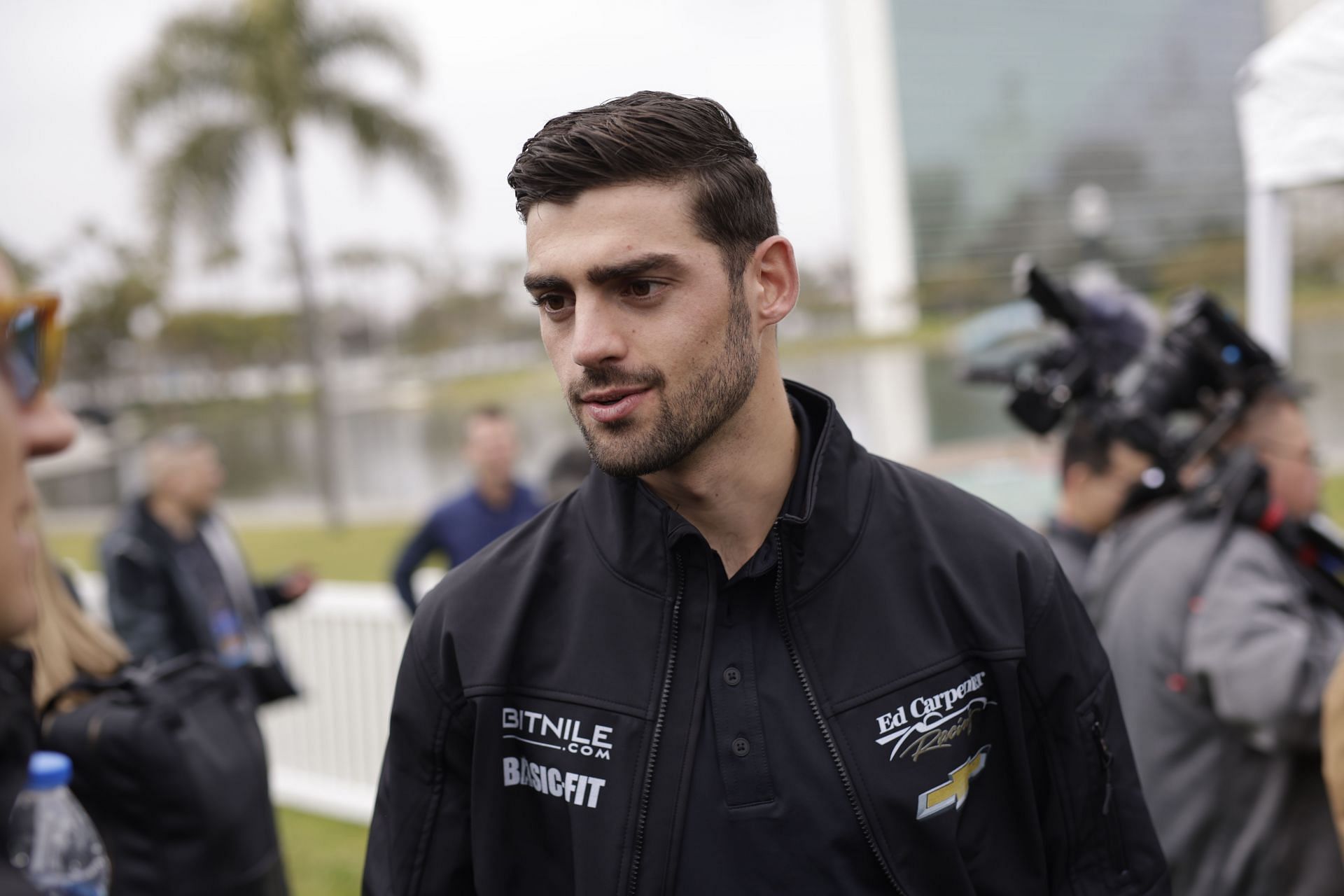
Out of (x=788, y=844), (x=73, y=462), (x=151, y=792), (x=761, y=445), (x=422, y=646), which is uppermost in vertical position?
(x=761, y=445)

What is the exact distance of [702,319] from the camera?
1470 mm

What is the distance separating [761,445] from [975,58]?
4258 cm

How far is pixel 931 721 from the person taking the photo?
4.83 ft

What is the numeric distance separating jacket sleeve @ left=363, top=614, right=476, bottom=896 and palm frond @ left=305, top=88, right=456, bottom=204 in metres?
13.8

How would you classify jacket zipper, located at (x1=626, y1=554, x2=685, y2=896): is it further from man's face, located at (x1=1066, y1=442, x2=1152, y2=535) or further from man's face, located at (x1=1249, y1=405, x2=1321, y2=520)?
man's face, located at (x1=1066, y1=442, x2=1152, y2=535)

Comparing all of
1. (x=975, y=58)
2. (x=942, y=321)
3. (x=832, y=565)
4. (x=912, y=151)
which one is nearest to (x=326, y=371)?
(x=832, y=565)

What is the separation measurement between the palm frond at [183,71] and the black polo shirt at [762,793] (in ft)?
46.4

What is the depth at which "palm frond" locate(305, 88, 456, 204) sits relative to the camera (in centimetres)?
1381

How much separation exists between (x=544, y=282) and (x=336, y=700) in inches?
183

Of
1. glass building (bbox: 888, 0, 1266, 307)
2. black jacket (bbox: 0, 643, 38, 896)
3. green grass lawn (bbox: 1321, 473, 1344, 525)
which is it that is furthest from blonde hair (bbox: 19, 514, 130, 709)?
glass building (bbox: 888, 0, 1266, 307)

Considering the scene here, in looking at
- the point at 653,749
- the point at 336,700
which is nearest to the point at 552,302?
the point at 653,749

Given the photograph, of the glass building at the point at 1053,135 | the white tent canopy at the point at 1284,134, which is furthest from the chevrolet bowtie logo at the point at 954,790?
the glass building at the point at 1053,135

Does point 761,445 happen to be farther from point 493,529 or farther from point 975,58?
point 975,58

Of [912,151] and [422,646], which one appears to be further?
[912,151]
